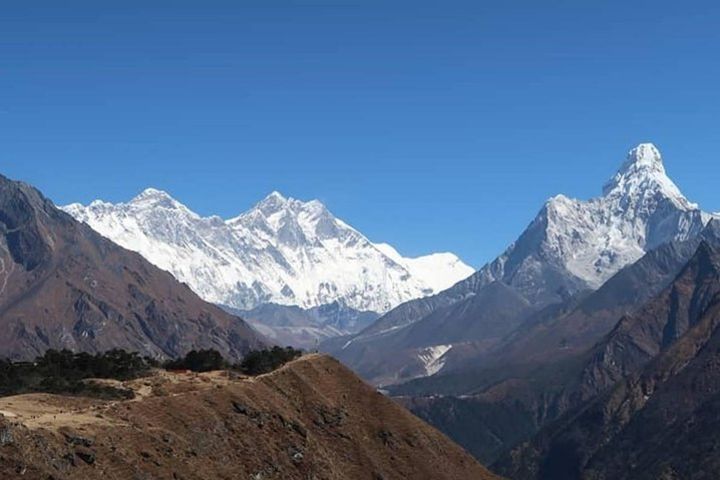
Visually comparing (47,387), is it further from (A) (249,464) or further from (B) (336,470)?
(B) (336,470)

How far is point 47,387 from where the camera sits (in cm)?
17738

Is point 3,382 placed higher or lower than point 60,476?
higher

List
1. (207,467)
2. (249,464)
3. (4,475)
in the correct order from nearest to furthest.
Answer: (4,475) < (207,467) < (249,464)

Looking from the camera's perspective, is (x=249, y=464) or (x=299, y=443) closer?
(x=249, y=464)

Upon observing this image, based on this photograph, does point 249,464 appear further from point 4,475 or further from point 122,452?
point 4,475

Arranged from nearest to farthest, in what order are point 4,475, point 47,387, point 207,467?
point 4,475 < point 207,467 < point 47,387

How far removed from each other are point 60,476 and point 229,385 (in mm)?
68631

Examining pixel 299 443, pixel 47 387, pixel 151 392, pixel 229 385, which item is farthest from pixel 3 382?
pixel 299 443

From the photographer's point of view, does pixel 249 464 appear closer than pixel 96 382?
Yes

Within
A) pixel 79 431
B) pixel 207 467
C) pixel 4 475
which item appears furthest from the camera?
pixel 207 467

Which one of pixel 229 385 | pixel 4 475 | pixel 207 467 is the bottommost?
pixel 4 475

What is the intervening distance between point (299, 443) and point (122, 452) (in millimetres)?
52733

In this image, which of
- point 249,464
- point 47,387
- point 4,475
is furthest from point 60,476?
point 47,387

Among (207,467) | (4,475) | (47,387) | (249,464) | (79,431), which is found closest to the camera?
(4,475)
